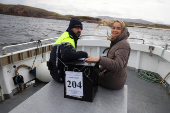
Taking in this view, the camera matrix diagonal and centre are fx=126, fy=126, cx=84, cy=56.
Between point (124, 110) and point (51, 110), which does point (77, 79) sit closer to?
point (51, 110)

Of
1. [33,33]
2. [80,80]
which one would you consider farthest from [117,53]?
[33,33]

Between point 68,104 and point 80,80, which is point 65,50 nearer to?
point 80,80

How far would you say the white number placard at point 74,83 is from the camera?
1465 mm

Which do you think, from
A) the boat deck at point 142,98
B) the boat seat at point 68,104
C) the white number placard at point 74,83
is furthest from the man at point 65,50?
the boat deck at point 142,98

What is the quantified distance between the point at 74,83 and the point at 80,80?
0.09 meters

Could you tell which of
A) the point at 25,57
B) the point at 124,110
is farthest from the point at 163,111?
the point at 25,57

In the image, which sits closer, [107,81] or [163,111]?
[107,81]

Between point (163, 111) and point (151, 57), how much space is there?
264cm

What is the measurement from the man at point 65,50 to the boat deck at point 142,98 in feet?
5.55

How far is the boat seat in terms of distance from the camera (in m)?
1.40

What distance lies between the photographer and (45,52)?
14.3ft

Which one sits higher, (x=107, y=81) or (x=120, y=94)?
(x=107, y=81)

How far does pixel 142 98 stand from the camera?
3.22 m

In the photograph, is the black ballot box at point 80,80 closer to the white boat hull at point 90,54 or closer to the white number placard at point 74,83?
the white number placard at point 74,83
